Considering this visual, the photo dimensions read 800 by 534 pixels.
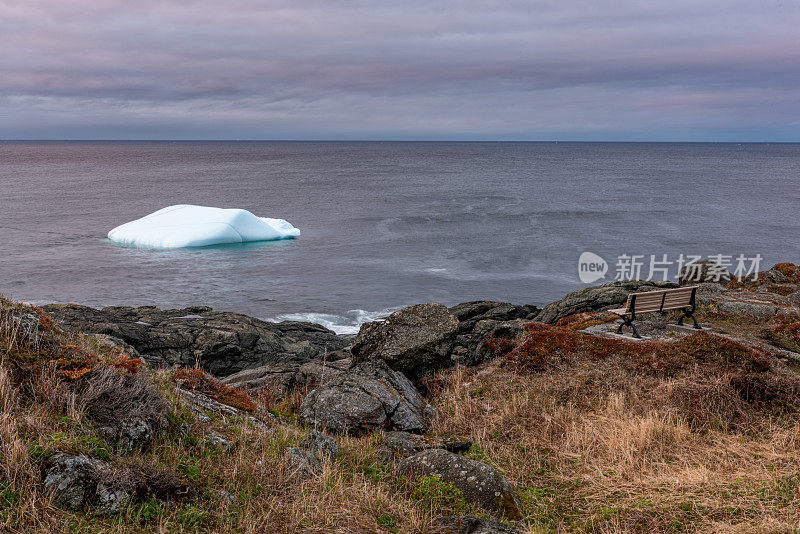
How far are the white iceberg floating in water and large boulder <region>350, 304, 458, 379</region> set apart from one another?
1350 inches

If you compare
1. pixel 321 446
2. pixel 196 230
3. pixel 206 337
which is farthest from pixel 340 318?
pixel 196 230

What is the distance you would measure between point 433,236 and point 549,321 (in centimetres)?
2775

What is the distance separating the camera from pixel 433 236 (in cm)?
4678

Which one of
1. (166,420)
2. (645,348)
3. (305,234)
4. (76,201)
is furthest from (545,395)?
(76,201)

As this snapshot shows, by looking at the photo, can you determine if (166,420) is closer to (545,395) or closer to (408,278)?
(545,395)

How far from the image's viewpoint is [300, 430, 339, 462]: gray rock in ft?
21.2

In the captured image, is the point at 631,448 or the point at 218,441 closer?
the point at 218,441

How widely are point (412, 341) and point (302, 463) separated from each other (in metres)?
5.79

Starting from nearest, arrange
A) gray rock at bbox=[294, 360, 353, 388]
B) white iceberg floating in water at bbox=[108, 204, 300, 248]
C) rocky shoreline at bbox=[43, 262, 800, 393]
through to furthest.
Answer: gray rock at bbox=[294, 360, 353, 388]
rocky shoreline at bbox=[43, 262, 800, 393]
white iceberg floating in water at bbox=[108, 204, 300, 248]

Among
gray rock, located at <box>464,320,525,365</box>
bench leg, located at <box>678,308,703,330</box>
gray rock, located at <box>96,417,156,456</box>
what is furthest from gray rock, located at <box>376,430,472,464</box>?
bench leg, located at <box>678,308,703,330</box>

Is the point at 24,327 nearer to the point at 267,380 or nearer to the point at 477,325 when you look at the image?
the point at 267,380

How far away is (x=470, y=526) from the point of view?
5.11 m

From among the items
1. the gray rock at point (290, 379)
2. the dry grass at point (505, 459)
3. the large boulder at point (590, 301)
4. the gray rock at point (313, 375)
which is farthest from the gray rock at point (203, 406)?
the large boulder at point (590, 301)

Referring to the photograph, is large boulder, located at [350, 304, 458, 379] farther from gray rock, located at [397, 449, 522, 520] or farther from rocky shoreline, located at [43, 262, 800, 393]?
gray rock, located at [397, 449, 522, 520]
